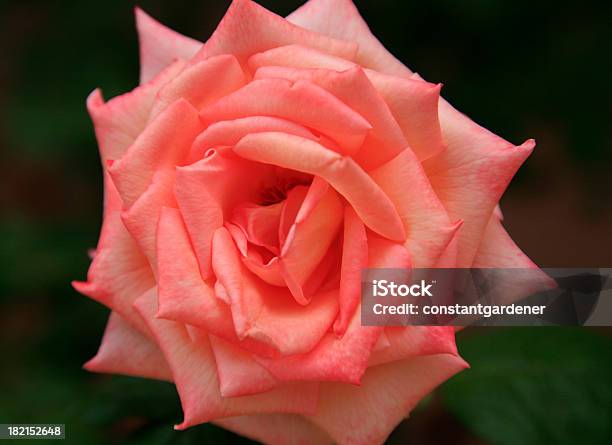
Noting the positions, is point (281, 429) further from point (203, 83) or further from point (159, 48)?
point (159, 48)

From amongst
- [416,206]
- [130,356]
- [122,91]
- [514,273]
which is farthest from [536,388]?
[122,91]

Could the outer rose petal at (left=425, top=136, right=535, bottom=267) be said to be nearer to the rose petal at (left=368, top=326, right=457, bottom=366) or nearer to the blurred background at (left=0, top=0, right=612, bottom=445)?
the rose petal at (left=368, top=326, right=457, bottom=366)

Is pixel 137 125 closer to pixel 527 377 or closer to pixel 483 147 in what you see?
pixel 483 147

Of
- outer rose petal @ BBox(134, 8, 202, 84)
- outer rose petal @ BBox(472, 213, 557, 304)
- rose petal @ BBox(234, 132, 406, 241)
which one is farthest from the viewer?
outer rose petal @ BBox(134, 8, 202, 84)

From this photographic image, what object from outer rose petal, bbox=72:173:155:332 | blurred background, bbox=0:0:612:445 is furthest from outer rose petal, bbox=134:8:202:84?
blurred background, bbox=0:0:612:445

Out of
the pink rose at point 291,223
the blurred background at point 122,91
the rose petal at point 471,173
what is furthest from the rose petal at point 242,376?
the blurred background at point 122,91

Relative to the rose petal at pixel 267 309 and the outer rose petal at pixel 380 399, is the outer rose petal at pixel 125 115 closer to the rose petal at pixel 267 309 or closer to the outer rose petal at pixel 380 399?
the rose petal at pixel 267 309

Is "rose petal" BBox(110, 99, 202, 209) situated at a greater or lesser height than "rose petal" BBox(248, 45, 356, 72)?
lesser
